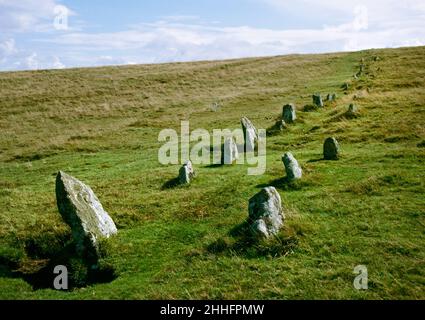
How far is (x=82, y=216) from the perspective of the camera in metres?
15.0

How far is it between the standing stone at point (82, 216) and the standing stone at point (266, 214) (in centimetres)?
532

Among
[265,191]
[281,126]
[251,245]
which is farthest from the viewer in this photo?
[281,126]

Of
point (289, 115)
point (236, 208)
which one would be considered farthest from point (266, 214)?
point (289, 115)

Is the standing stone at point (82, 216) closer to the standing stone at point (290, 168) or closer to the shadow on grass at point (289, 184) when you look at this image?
the shadow on grass at point (289, 184)

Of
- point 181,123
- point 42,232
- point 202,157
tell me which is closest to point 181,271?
point 42,232

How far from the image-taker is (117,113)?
51.8 m

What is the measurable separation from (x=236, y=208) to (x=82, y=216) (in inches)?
225

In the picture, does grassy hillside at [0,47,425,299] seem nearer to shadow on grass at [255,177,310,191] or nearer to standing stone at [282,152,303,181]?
shadow on grass at [255,177,310,191]

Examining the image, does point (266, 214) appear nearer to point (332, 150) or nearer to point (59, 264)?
point (59, 264)

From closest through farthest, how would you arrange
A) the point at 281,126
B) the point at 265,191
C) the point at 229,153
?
the point at 265,191 < the point at 229,153 < the point at 281,126

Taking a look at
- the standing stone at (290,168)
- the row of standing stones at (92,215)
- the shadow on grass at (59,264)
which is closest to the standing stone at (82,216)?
the row of standing stones at (92,215)
